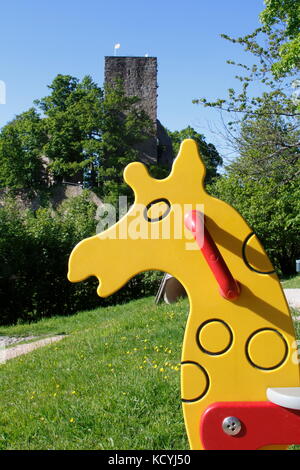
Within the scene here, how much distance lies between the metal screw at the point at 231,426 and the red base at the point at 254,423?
0.04ft

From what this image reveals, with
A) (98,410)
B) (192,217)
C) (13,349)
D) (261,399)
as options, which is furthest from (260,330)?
(13,349)

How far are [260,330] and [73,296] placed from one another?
12.2 metres

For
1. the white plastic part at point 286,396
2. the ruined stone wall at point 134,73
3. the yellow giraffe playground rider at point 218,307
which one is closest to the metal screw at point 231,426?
the yellow giraffe playground rider at point 218,307

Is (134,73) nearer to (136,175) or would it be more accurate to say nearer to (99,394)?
(99,394)

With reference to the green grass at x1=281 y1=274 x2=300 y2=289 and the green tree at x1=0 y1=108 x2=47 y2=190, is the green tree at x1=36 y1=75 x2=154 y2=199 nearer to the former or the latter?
the green tree at x1=0 y1=108 x2=47 y2=190

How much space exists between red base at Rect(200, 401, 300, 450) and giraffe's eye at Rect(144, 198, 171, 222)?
3.06 feet

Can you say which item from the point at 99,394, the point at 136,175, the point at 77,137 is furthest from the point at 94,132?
the point at 136,175

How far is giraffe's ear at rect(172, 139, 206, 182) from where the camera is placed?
235cm

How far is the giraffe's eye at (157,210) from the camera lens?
2342 millimetres

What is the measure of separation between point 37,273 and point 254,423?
39.6 feet

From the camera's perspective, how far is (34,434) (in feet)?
11.2

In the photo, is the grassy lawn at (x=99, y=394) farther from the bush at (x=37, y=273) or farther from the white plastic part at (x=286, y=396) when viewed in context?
the bush at (x=37, y=273)

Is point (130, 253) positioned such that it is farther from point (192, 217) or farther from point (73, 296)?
point (73, 296)

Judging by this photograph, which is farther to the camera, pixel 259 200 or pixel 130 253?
pixel 259 200
